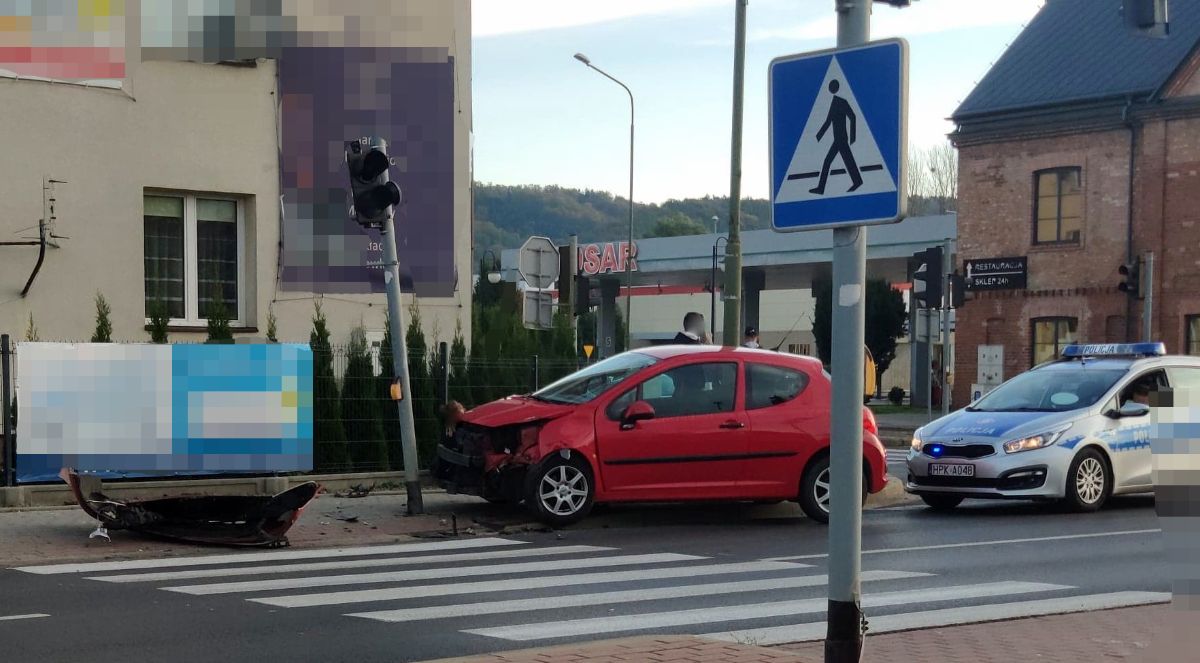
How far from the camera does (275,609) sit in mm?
9188

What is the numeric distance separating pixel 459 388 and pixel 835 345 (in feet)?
43.0

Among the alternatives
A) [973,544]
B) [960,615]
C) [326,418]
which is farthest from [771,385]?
[960,615]

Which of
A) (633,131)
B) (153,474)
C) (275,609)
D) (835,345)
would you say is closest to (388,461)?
(153,474)

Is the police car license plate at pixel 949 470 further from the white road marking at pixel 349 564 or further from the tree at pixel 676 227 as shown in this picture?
the tree at pixel 676 227

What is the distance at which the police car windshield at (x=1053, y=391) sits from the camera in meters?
16.6

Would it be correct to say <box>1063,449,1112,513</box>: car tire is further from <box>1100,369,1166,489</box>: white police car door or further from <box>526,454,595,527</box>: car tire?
<box>526,454,595,527</box>: car tire

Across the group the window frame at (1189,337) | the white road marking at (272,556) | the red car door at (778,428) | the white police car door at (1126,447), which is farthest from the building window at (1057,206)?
the white road marking at (272,556)

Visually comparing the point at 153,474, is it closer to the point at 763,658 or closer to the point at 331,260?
the point at 331,260

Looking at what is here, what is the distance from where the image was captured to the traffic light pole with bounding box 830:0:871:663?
233 inches

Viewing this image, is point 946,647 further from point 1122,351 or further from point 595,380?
point 1122,351

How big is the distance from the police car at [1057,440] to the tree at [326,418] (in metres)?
6.68

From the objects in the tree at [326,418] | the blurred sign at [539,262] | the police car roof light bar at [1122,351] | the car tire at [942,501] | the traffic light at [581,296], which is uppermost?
the blurred sign at [539,262]

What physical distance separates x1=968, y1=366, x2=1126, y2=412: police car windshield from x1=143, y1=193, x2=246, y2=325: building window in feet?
31.7

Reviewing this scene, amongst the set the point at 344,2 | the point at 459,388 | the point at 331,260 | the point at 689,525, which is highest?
the point at 344,2
